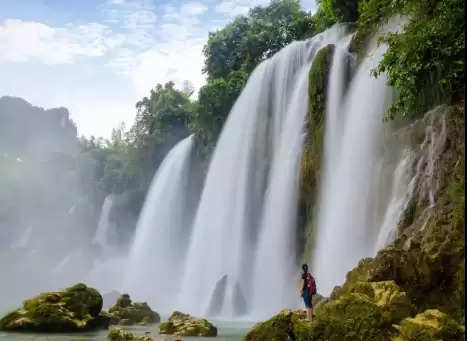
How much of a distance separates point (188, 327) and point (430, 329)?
27.6 feet

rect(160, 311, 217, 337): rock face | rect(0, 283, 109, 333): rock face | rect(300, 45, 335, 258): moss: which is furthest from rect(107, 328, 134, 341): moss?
rect(300, 45, 335, 258): moss

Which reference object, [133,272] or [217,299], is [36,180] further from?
[217,299]

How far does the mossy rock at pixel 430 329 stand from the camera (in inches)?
271

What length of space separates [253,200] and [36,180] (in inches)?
1680

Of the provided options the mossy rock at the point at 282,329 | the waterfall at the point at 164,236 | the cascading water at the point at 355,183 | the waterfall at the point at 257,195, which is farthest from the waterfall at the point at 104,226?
the mossy rock at the point at 282,329

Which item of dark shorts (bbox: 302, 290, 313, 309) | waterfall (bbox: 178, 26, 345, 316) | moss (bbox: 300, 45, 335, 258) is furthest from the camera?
waterfall (bbox: 178, 26, 345, 316)

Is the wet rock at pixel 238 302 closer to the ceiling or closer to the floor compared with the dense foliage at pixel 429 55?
closer to the floor

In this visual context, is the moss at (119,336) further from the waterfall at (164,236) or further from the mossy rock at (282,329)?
the waterfall at (164,236)

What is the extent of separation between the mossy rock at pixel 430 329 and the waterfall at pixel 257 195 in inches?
533

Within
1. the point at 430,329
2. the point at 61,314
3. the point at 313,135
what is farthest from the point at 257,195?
the point at 430,329

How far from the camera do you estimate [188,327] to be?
14195 mm

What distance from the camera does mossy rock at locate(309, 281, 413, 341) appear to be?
7875 mm

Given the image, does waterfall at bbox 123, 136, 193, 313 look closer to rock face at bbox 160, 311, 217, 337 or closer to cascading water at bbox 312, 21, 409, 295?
cascading water at bbox 312, 21, 409, 295

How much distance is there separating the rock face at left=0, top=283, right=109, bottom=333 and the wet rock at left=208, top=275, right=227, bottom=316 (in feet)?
24.4
